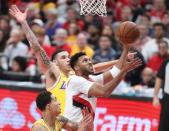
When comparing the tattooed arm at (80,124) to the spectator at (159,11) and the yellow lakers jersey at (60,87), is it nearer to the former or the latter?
the yellow lakers jersey at (60,87)

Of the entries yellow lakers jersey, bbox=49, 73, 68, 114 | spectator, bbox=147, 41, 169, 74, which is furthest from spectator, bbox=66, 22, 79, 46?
yellow lakers jersey, bbox=49, 73, 68, 114

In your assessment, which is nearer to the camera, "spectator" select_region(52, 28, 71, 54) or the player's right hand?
the player's right hand

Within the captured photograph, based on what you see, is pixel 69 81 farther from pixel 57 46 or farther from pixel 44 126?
pixel 57 46

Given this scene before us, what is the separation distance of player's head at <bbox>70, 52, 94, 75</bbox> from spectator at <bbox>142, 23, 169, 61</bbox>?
18.0 ft

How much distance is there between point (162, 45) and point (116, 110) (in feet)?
6.20

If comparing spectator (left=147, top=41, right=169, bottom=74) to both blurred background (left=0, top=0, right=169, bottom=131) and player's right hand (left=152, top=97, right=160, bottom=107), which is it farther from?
player's right hand (left=152, top=97, right=160, bottom=107)

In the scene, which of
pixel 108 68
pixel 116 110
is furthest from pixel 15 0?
pixel 108 68

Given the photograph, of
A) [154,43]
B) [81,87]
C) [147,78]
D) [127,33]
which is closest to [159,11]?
[154,43]

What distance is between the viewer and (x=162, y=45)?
13453 millimetres

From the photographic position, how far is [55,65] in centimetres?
997

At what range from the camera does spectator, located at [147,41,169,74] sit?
535 inches

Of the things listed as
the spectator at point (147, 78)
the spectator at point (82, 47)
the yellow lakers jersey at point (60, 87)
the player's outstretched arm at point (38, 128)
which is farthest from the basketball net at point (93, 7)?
the spectator at point (82, 47)

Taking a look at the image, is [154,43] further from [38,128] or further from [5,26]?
[38,128]

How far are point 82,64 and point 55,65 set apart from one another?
4.25 ft
